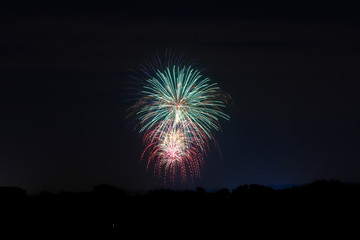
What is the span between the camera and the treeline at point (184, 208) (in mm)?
82750

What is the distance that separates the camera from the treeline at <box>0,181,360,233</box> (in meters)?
82.8

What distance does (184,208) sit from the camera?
9500 cm

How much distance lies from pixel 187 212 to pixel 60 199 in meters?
30.8

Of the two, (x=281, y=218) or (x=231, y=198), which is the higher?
(x=231, y=198)

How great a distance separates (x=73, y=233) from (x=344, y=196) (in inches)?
1384

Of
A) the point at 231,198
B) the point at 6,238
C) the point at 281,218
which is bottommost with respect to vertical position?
the point at 6,238

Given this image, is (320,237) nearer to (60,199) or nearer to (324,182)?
(324,182)

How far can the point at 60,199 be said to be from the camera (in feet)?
376

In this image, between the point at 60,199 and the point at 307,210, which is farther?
the point at 60,199

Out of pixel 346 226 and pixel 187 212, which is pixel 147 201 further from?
pixel 346 226

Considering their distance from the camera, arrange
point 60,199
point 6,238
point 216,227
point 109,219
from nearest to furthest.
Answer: point 6,238
point 216,227
point 109,219
point 60,199

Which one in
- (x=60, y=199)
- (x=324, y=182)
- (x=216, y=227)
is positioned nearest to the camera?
(x=216, y=227)

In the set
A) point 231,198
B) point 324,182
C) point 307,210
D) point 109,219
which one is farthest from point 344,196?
point 109,219

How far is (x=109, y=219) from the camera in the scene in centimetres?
8881
